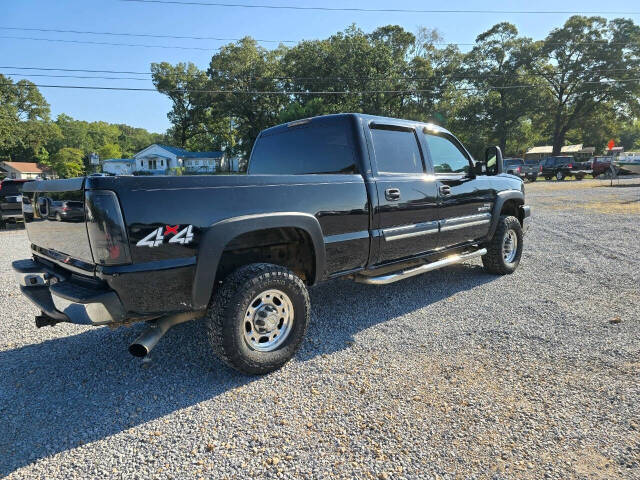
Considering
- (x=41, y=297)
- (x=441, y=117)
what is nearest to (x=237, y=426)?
(x=41, y=297)

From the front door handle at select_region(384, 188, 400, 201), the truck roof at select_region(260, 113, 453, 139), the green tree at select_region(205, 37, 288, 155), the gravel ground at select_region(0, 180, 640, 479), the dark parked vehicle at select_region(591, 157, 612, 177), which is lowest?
the gravel ground at select_region(0, 180, 640, 479)

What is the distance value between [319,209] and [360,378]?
1.31 meters

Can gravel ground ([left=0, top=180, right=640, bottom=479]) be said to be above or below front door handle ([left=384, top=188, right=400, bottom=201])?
below

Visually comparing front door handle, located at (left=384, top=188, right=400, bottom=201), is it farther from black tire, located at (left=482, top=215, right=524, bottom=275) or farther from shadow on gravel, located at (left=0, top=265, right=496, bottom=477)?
black tire, located at (left=482, top=215, right=524, bottom=275)

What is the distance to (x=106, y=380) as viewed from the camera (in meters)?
2.78

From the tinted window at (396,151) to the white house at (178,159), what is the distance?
52.8 m

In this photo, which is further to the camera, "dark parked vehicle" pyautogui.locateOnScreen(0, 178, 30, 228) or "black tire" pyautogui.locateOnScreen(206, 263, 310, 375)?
"dark parked vehicle" pyautogui.locateOnScreen(0, 178, 30, 228)

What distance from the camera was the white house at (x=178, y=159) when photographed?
180 ft

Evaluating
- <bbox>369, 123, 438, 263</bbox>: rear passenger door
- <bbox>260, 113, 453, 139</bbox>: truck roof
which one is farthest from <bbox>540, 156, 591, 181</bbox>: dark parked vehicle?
<bbox>369, 123, 438, 263</bbox>: rear passenger door

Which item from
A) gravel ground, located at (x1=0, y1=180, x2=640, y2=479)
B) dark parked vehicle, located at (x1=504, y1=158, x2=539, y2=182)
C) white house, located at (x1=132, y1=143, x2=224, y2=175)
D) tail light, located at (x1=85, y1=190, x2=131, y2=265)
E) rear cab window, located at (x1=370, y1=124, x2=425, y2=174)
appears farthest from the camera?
white house, located at (x1=132, y1=143, x2=224, y2=175)

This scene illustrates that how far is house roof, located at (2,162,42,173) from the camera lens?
6881cm

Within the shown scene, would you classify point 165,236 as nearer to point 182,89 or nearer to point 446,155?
point 446,155

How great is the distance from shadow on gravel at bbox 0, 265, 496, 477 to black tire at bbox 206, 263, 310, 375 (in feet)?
0.60

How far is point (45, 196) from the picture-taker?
263 cm
